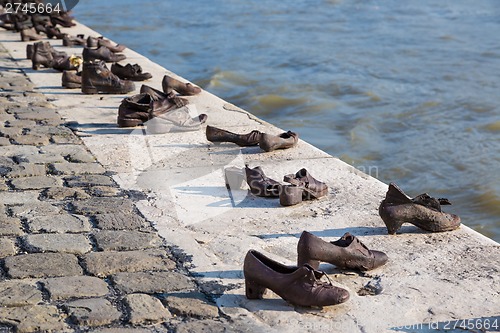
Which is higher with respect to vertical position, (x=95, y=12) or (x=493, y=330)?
(x=493, y=330)

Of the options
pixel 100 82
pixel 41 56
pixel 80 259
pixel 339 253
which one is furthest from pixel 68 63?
pixel 339 253

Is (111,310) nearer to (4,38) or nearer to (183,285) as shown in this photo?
(183,285)

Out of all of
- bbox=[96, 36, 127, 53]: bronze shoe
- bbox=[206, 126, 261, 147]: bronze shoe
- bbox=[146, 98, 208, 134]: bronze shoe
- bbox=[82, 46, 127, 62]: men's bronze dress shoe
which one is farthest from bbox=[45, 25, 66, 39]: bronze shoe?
bbox=[206, 126, 261, 147]: bronze shoe

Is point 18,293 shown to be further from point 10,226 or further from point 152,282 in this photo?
point 10,226

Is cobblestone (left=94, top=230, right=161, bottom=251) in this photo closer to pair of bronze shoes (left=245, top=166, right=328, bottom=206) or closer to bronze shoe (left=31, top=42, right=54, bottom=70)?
pair of bronze shoes (left=245, top=166, right=328, bottom=206)

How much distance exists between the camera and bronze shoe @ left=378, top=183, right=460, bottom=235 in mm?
3945

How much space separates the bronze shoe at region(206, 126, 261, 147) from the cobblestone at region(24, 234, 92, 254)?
1681mm

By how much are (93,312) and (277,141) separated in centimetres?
238

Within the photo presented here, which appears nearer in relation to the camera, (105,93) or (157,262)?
(157,262)

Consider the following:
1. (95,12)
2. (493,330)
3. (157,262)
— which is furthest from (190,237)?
(95,12)

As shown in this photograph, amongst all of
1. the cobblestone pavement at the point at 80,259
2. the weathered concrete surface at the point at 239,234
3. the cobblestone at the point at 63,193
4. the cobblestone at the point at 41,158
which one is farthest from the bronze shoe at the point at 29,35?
the cobblestone at the point at 63,193

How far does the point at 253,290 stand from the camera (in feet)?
10.7

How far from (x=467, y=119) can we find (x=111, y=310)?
6146 mm

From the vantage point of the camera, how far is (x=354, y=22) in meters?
14.7
